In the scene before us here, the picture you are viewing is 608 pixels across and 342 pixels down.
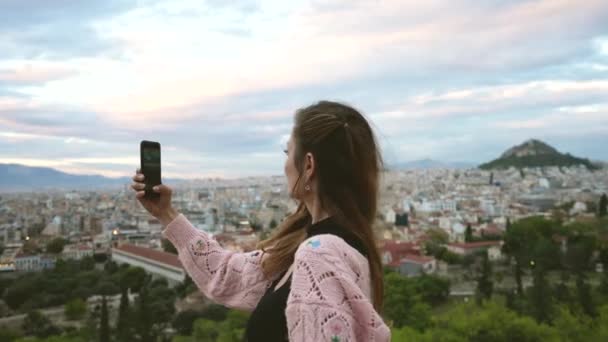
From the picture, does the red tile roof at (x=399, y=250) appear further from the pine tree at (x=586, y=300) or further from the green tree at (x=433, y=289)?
the pine tree at (x=586, y=300)

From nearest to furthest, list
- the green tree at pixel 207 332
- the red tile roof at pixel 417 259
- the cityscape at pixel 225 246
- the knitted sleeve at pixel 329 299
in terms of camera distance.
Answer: the knitted sleeve at pixel 329 299 < the green tree at pixel 207 332 < the cityscape at pixel 225 246 < the red tile roof at pixel 417 259

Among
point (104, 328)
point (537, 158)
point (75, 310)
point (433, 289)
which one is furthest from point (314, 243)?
point (537, 158)

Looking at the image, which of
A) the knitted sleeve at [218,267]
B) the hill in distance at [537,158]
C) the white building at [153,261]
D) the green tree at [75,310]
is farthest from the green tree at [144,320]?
the hill in distance at [537,158]

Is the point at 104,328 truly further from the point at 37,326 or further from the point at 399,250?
the point at 399,250

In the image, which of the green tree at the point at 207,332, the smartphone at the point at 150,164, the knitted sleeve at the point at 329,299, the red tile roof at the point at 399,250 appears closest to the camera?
the knitted sleeve at the point at 329,299

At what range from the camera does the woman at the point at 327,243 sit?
0.69 m

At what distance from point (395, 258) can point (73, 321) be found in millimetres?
13263

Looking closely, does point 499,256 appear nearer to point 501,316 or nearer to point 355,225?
point 501,316

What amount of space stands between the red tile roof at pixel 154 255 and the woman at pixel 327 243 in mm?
17209

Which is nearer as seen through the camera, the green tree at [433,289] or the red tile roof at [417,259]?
the green tree at [433,289]

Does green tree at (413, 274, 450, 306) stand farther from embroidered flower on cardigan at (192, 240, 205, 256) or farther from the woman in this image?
the woman

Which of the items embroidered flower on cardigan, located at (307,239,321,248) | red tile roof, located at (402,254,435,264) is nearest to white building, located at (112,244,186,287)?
red tile roof, located at (402,254,435,264)

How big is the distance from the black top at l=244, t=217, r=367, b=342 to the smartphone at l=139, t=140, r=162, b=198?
39cm

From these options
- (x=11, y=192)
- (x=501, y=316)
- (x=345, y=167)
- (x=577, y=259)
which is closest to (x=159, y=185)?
(x=345, y=167)
